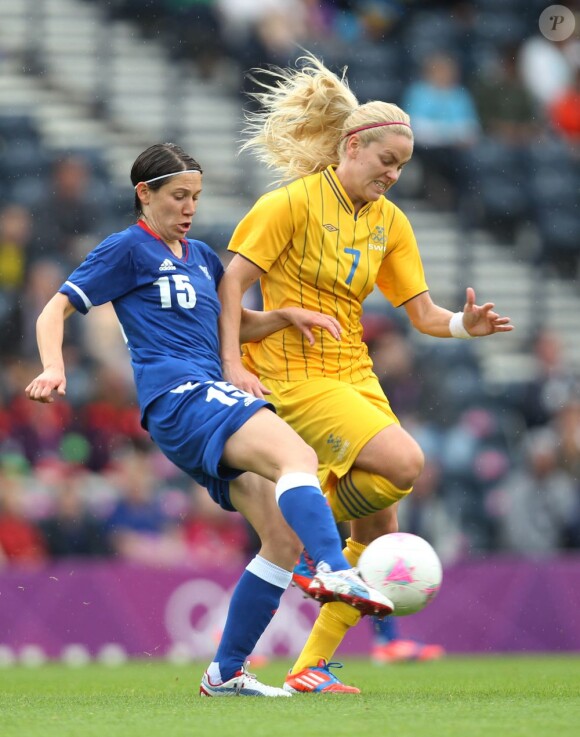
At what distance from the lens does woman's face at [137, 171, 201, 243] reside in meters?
5.75

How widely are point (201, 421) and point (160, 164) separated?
1.07 metres

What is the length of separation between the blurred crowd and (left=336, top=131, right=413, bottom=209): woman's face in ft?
15.6

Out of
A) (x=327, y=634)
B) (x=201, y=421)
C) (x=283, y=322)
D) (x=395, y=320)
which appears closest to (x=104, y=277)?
(x=201, y=421)

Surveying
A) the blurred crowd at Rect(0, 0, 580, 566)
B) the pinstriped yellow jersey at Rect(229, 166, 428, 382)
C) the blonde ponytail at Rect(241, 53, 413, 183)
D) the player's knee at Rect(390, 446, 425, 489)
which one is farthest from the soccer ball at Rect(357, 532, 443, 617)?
the blurred crowd at Rect(0, 0, 580, 566)

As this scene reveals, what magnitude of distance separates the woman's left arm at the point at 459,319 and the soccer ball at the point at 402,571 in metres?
1.13

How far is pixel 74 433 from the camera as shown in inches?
431

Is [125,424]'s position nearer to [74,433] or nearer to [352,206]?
A: [74,433]

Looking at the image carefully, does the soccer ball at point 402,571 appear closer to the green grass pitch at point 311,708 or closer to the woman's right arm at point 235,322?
the green grass pitch at point 311,708

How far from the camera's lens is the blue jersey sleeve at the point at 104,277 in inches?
221

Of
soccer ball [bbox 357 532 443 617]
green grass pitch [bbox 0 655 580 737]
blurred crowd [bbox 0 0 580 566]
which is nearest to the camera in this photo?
green grass pitch [bbox 0 655 580 737]

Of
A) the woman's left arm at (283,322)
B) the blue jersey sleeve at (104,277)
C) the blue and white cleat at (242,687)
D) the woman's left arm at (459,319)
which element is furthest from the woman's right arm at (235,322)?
the blue and white cleat at (242,687)

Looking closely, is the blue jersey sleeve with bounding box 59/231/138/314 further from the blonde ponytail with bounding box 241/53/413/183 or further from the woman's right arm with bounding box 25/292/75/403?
the blonde ponytail with bounding box 241/53/413/183

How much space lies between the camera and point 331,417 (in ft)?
19.4

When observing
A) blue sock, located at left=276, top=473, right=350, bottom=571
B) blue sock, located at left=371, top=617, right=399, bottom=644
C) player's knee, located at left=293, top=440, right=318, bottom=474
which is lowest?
blue sock, located at left=371, top=617, right=399, bottom=644
